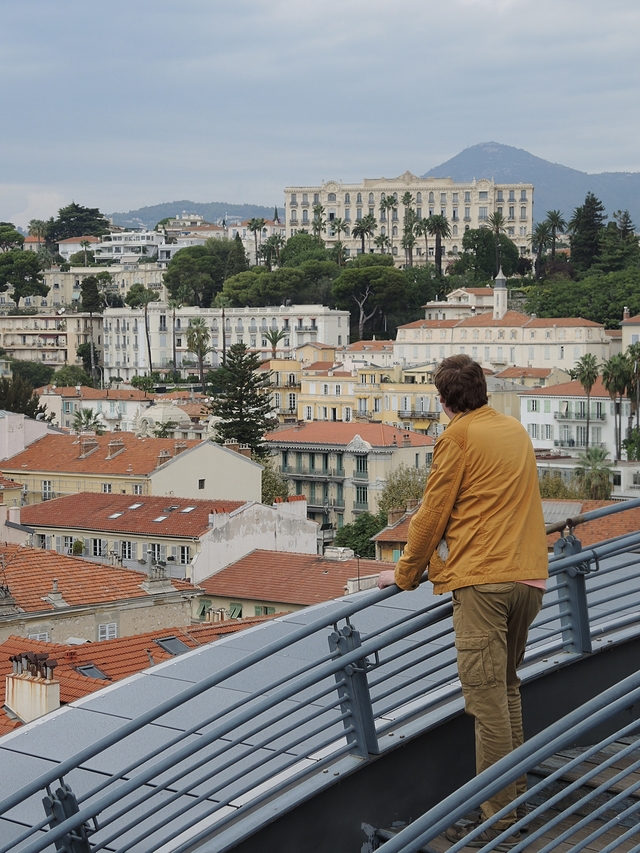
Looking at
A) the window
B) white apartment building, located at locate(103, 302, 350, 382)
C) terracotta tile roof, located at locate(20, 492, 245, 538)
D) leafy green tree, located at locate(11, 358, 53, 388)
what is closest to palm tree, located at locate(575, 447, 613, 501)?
terracotta tile roof, located at locate(20, 492, 245, 538)

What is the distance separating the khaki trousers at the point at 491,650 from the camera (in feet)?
17.2

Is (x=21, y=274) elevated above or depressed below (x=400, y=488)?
above

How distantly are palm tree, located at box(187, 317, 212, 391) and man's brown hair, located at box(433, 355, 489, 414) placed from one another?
117 metres

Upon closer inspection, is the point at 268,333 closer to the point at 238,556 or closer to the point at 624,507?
the point at 238,556

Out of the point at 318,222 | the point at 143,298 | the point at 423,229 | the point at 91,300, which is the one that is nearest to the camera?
the point at 91,300

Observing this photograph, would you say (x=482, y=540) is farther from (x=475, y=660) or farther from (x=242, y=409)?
(x=242, y=409)

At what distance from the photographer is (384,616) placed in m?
7.38

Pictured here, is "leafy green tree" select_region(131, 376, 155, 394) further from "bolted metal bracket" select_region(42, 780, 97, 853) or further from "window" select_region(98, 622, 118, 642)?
"bolted metal bracket" select_region(42, 780, 97, 853)

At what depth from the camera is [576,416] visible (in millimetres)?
81062

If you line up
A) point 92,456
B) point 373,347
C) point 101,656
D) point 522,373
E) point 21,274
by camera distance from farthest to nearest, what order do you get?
1. point 21,274
2. point 373,347
3. point 522,373
4. point 92,456
5. point 101,656

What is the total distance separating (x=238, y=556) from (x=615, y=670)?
31084 mm

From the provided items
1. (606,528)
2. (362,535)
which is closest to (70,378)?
(362,535)

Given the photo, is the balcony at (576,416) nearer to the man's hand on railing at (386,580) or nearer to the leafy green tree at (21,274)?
the man's hand on railing at (386,580)

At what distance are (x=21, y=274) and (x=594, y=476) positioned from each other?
129443 millimetres
